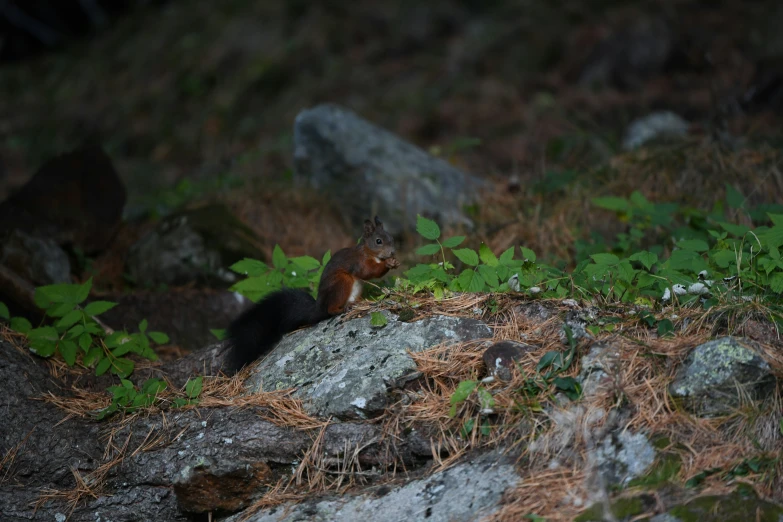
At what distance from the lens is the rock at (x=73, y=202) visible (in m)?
5.29

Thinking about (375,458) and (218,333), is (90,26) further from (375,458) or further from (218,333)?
(375,458)

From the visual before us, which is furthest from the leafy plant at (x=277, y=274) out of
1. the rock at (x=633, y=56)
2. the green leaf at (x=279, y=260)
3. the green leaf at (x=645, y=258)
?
the rock at (x=633, y=56)

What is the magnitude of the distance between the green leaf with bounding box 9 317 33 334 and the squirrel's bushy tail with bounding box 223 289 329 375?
43.6 inches

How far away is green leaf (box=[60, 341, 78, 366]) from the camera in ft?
12.2

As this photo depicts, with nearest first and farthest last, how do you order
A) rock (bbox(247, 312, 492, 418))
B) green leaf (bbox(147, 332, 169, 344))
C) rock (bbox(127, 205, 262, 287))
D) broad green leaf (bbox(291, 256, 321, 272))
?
1. rock (bbox(247, 312, 492, 418))
2. broad green leaf (bbox(291, 256, 321, 272))
3. green leaf (bbox(147, 332, 169, 344))
4. rock (bbox(127, 205, 262, 287))

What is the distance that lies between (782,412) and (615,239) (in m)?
2.55

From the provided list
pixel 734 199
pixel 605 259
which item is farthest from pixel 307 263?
pixel 734 199

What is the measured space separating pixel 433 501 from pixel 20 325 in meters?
2.43

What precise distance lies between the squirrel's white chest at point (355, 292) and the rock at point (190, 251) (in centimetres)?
193

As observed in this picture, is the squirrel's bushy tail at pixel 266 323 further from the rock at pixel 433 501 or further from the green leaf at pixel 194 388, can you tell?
the rock at pixel 433 501

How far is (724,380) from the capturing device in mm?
2543

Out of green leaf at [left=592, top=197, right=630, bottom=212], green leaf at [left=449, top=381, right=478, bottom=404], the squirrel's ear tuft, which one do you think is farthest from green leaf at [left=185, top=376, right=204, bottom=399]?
green leaf at [left=592, top=197, right=630, bottom=212]

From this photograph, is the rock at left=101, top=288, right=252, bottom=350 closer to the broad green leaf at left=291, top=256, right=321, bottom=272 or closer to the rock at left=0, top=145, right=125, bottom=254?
the rock at left=0, top=145, right=125, bottom=254

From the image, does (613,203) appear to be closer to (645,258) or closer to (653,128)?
(645,258)
